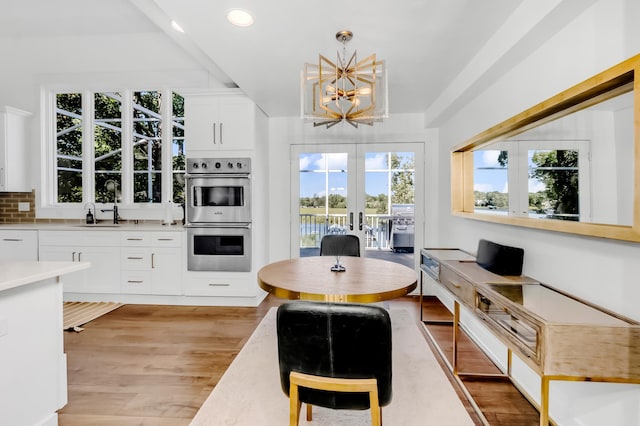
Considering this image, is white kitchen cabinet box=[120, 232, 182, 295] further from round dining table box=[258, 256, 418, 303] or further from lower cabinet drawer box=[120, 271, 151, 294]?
round dining table box=[258, 256, 418, 303]

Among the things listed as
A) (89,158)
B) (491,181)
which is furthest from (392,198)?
(89,158)

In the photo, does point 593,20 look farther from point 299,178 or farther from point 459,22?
point 299,178

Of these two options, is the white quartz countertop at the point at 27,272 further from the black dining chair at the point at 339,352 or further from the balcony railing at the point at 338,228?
the balcony railing at the point at 338,228

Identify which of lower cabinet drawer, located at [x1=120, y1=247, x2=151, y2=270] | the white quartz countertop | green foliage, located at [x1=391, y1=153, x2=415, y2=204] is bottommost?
lower cabinet drawer, located at [x1=120, y1=247, x2=151, y2=270]

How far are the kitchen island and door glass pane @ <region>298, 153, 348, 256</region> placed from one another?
2948 mm

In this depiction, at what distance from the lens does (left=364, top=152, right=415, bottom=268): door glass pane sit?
4.28 metres

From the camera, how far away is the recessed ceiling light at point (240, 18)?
194cm

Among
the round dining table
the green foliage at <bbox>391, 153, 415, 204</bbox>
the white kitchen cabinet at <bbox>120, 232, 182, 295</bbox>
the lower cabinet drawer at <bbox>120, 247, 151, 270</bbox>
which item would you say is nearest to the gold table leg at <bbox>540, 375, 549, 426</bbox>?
the round dining table

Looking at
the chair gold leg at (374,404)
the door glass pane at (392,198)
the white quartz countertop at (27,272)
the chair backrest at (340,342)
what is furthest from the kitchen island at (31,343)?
the door glass pane at (392,198)

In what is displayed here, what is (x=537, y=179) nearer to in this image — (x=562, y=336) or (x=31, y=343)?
(x=562, y=336)

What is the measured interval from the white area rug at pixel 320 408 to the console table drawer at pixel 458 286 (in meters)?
0.60

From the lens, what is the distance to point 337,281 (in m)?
1.90

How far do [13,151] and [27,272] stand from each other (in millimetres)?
3942

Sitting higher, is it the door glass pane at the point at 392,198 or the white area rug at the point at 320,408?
the door glass pane at the point at 392,198
